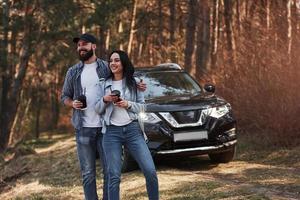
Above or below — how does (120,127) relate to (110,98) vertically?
below

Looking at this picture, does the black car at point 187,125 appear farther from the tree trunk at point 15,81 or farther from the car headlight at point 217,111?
the tree trunk at point 15,81

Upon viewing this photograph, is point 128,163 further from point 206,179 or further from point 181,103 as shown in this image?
point 206,179

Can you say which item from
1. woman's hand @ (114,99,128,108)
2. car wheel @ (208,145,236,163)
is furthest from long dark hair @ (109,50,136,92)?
car wheel @ (208,145,236,163)

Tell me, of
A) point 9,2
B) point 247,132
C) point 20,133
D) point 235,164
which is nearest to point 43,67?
point 20,133

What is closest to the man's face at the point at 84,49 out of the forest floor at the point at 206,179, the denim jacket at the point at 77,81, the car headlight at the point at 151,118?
the denim jacket at the point at 77,81

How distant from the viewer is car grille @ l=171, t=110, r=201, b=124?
897 cm

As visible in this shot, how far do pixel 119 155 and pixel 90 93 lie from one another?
0.73m

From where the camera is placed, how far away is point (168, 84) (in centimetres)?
1028

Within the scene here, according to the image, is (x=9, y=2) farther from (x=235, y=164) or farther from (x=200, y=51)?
(x=235, y=164)

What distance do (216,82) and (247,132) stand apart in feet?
7.53

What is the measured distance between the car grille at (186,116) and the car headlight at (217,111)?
0.19 metres

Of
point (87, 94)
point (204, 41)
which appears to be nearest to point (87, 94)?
point (87, 94)

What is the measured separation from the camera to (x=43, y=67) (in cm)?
3197

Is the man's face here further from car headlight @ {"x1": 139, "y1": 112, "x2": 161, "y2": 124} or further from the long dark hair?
car headlight @ {"x1": 139, "y1": 112, "x2": 161, "y2": 124}
